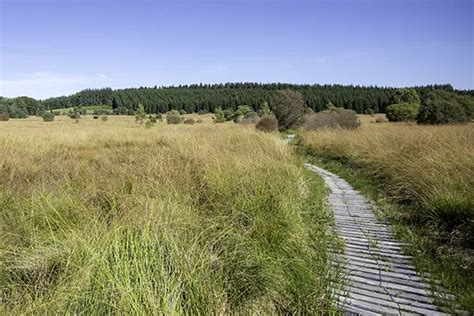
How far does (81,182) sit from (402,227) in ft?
16.1

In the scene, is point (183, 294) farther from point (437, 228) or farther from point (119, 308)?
point (437, 228)

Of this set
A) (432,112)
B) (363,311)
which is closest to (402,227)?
(363,311)

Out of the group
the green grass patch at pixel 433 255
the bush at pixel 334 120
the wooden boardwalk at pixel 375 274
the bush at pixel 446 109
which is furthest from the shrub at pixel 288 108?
the wooden boardwalk at pixel 375 274

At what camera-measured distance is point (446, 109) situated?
2106 centimetres

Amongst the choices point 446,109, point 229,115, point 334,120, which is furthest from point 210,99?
point 446,109

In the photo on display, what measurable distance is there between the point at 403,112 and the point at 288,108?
32.7 ft

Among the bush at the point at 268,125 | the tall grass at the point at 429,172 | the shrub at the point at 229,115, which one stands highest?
the tall grass at the point at 429,172

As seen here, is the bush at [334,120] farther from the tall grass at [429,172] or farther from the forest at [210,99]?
the forest at [210,99]

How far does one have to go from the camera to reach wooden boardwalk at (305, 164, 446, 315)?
10.4 feet

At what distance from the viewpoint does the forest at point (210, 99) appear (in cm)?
7144

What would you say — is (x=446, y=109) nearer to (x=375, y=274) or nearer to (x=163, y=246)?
(x=375, y=274)

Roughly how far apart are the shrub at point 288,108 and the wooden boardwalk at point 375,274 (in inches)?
1042

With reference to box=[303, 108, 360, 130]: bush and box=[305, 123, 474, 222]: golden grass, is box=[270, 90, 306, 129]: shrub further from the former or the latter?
box=[305, 123, 474, 222]: golden grass

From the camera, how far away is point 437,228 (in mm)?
5016
